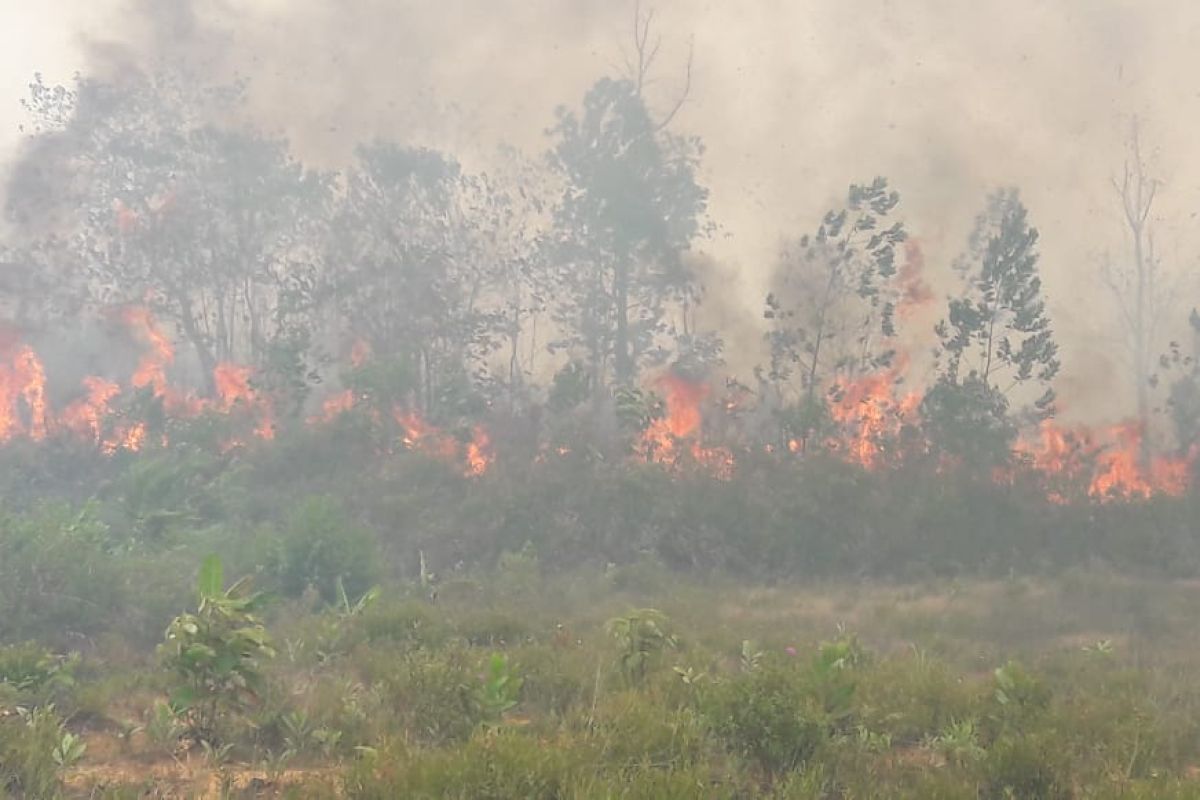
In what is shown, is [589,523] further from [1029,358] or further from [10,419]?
[10,419]

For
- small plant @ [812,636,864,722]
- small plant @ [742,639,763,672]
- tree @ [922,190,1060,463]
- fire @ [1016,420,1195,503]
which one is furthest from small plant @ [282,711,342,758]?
fire @ [1016,420,1195,503]

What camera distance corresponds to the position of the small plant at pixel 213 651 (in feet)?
20.8

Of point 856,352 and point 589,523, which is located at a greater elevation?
point 856,352

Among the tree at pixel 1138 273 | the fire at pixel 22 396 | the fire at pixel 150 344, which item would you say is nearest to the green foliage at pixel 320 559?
the fire at pixel 22 396

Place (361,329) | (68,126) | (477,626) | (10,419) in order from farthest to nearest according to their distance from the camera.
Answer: (68,126) → (361,329) → (10,419) → (477,626)

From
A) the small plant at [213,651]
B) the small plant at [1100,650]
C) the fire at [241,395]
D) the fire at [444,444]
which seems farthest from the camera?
the fire at [241,395]

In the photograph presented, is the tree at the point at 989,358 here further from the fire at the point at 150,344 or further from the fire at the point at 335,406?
the fire at the point at 150,344

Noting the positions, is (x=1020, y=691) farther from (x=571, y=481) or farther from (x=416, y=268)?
(x=416, y=268)

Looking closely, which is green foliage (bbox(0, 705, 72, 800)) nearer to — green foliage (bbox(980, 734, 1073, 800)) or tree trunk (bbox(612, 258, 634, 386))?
green foliage (bbox(980, 734, 1073, 800))

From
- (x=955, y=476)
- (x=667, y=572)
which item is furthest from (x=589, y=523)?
(x=955, y=476)

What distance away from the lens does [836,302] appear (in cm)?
3186

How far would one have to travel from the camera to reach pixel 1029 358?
2433 centimetres

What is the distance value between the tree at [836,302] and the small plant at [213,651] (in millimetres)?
21312

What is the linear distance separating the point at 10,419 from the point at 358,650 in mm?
30411
